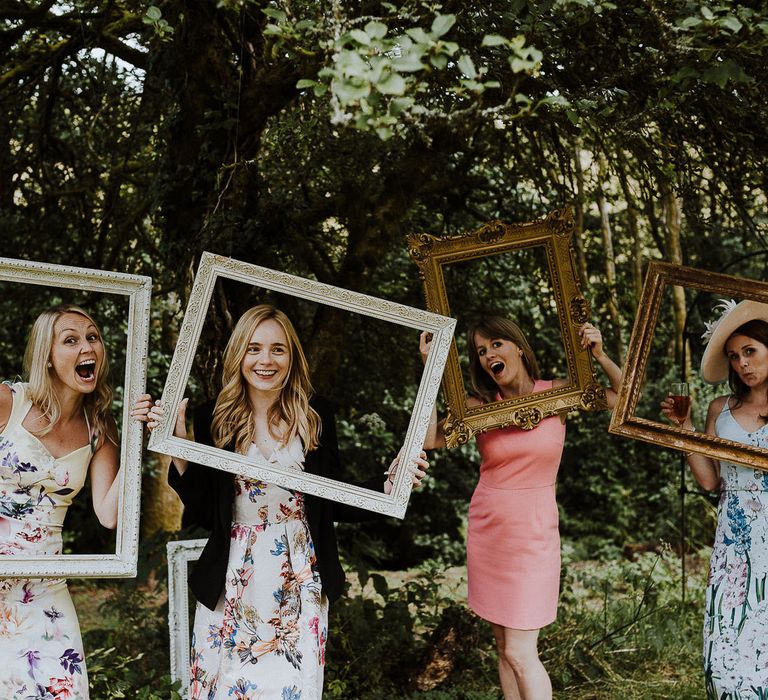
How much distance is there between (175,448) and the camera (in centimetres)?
326

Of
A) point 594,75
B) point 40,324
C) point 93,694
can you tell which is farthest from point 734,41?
point 93,694

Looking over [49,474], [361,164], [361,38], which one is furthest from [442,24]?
[361,164]

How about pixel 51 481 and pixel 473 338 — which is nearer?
pixel 51 481

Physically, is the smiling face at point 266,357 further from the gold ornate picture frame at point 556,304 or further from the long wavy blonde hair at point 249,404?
the gold ornate picture frame at point 556,304

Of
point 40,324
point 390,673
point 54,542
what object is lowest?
point 390,673

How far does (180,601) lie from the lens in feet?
13.7

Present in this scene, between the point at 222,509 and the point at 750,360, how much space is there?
2.36 metres

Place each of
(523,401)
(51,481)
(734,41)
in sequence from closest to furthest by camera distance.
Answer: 1. (734,41)
2. (51,481)
3. (523,401)

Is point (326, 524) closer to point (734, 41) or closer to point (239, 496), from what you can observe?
point (239, 496)

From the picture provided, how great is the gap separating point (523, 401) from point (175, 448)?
157 cm

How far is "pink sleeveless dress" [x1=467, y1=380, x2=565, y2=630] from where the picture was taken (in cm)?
377

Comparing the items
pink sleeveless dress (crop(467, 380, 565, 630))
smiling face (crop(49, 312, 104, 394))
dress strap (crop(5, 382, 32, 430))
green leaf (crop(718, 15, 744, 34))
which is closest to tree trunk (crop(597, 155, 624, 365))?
pink sleeveless dress (crop(467, 380, 565, 630))

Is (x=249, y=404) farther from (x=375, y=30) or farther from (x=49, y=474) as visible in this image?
(x=375, y=30)

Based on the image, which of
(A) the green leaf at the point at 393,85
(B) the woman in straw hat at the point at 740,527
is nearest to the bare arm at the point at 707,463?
(B) the woman in straw hat at the point at 740,527
